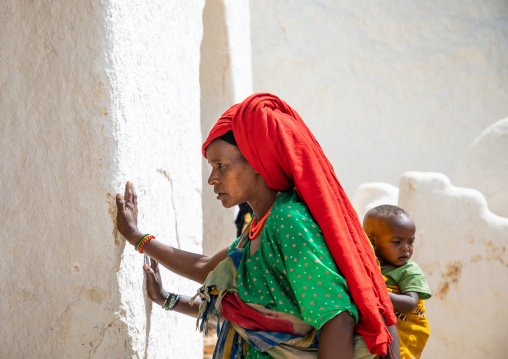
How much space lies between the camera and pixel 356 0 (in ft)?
44.6

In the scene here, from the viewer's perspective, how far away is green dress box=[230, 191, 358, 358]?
1.68m

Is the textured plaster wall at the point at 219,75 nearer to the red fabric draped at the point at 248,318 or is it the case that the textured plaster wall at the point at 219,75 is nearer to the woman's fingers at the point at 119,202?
the woman's fingers at the point at 119,202

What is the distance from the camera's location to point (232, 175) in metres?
2.02

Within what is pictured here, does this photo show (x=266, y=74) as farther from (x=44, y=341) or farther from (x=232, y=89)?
(x=44, y=341)

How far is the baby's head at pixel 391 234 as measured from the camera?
2736 mm

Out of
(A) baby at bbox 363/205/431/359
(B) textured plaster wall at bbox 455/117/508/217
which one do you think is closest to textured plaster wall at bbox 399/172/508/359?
(B) textured plaster wall at bbox 455/117/508/217

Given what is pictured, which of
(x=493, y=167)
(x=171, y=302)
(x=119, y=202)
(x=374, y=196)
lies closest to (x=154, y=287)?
(x=171, y=302)

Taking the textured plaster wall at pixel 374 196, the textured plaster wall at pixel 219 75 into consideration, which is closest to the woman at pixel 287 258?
the textured plaster wall at pixel 374 196

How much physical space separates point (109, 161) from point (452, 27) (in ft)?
42.6

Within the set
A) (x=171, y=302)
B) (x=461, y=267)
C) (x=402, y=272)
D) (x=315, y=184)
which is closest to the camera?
(x=315, y=184)

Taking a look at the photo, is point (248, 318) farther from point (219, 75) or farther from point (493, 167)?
point (219, 75)

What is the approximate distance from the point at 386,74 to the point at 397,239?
11212mm

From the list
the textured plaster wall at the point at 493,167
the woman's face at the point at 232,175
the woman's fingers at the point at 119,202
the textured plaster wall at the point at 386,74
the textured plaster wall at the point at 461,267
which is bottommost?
the textured plaster wall at the point at 461,267

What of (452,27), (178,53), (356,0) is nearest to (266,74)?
(356,0)
